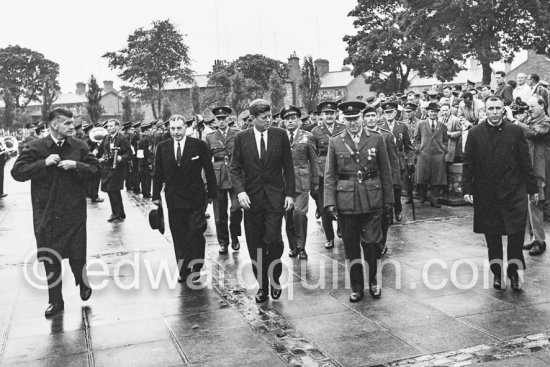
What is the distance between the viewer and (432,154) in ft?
42.2

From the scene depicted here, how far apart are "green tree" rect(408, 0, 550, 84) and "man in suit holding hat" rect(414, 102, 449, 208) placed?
25433 millimetres

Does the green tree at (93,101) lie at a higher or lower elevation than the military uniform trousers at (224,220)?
higher

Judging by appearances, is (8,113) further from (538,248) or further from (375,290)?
(375,290)

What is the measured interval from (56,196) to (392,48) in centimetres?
4233

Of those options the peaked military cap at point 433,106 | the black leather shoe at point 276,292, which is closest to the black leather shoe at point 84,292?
the black leather shoe at point 276,292

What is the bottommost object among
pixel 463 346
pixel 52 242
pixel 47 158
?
pixel 463 346

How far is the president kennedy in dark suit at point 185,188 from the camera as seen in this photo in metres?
7.25

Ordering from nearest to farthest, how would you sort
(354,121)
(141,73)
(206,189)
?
(354,121) < (206,189) < (141,73)

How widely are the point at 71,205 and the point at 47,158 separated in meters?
0.56

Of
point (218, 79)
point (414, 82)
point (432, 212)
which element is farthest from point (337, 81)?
point (432, 212)

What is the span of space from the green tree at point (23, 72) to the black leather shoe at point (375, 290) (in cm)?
8647

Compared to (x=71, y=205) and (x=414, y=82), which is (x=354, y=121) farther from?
(x=414, y=82)

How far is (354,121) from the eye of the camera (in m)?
6.48

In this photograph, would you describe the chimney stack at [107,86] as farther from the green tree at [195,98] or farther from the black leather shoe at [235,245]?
the black leather shoe at [235,245]
